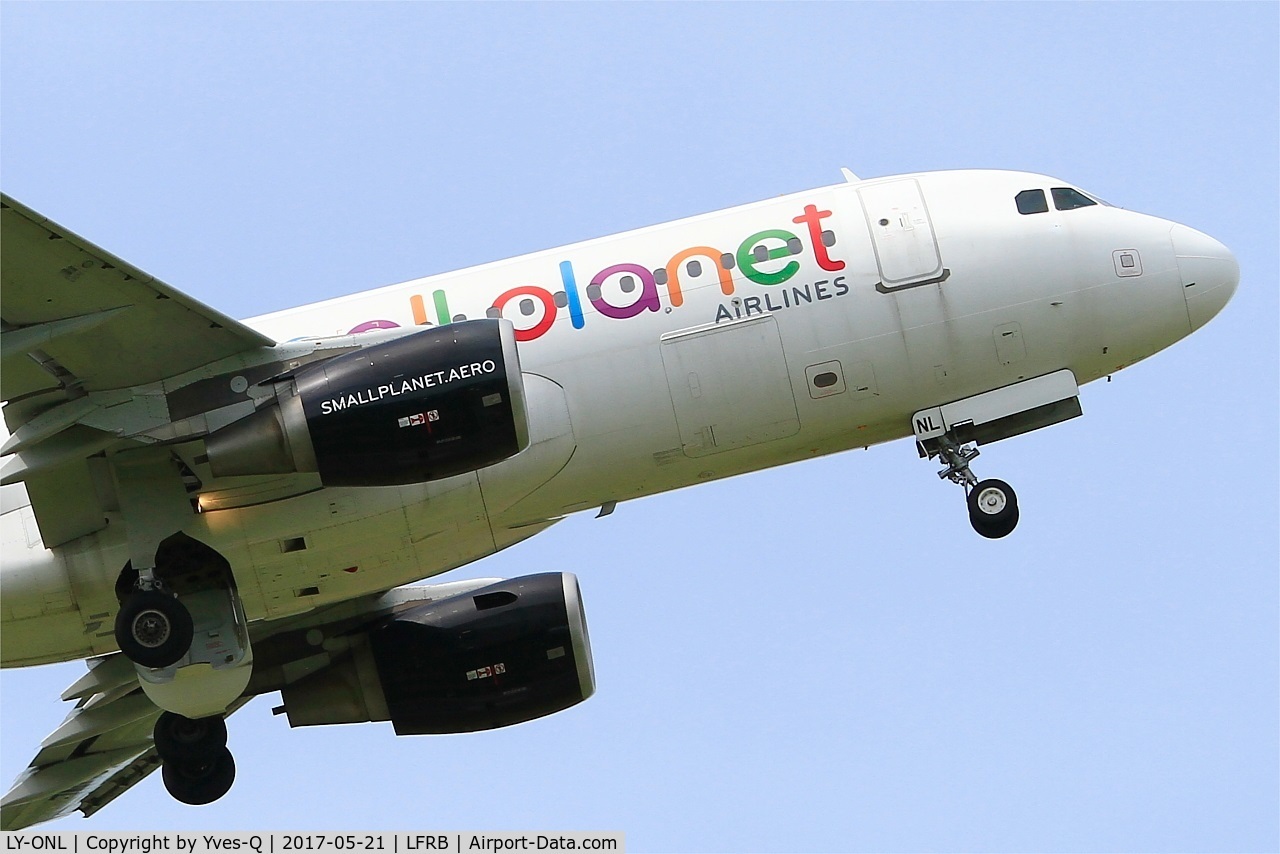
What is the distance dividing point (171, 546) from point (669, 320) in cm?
624

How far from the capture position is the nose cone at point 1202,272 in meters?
23.9

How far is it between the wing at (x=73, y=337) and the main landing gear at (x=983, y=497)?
326 inches

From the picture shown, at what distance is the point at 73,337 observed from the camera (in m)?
20.7

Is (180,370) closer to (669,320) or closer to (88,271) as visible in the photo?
(88,271)

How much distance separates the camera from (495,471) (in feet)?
74.8

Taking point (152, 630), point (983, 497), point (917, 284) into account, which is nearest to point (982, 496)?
point (983, 497)

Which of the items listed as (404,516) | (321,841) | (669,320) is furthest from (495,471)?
(321,841)

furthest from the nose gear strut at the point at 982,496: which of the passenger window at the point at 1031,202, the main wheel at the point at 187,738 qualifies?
the main wheel at the point at 187,738

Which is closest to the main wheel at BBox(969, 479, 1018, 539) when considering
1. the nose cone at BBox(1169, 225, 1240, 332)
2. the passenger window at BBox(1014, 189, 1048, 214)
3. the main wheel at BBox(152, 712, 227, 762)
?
the nose cone at BBox(1169, 225, 1240, 332)

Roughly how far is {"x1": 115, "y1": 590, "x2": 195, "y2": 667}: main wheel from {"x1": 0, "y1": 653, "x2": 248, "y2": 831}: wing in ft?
15.8

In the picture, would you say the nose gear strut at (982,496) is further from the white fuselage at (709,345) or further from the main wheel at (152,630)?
the main wheel at (152,630)

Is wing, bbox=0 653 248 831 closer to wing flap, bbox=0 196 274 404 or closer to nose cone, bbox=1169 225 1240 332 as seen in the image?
wing flap, bbox=0 196 274 404

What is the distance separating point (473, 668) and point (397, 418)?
6.60 m

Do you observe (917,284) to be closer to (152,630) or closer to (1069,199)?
(1069,199)
